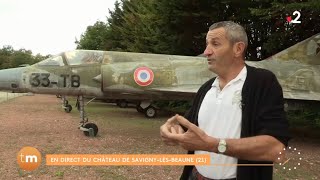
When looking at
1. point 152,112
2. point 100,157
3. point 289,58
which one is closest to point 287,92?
point 289,58

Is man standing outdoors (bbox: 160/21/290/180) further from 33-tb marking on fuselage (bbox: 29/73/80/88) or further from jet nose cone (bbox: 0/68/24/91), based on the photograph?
jet nose cone (bbox: 0/68/24/91)

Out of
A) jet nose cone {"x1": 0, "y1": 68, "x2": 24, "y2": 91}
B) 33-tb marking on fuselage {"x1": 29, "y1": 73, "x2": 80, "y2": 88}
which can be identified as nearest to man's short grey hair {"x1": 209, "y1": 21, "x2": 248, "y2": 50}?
33-tb marking on fuselage {"x1": 29, "y1": 73, "x2": 80, "y2": 88}

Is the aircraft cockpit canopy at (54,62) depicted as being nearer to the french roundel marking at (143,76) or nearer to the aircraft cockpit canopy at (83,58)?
the aircraft cockpit canopy at (83,58)

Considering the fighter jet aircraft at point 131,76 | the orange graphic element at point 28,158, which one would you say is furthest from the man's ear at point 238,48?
the fighter jet aircraft at point 131,76

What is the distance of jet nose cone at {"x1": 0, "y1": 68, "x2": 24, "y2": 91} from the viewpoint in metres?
10.9

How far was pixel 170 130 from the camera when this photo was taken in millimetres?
1843

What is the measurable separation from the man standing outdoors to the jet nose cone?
381 inches

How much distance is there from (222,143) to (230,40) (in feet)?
2.21

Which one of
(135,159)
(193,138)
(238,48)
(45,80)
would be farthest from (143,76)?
(193,138)

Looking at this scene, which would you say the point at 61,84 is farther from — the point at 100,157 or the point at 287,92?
the point at 100,157

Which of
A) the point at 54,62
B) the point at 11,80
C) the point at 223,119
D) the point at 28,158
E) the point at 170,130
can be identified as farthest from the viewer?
the point at 54,62

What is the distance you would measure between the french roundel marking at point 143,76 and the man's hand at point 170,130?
8983mm

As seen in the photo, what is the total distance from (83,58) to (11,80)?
2252 millimetres

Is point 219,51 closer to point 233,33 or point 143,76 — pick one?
point 233,33
